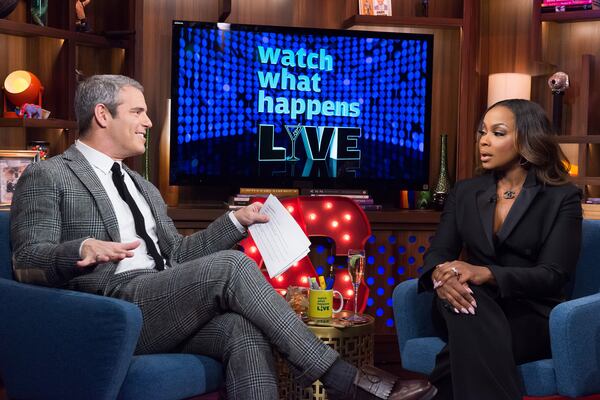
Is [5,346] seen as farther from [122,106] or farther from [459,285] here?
[459,285]

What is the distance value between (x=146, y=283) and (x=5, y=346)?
0.43 m

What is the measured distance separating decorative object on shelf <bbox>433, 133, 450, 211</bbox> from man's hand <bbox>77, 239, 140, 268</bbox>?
242 centimetres

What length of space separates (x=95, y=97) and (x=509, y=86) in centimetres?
231

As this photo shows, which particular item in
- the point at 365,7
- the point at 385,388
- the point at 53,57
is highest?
the point at 365,7

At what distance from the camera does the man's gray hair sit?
2.88 m

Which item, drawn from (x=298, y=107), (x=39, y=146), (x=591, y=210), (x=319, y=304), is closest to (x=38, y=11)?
(x=39, y=146)

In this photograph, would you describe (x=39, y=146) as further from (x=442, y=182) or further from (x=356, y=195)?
(x=442, y=182)

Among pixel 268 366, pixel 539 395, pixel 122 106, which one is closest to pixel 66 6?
pixel 122 106

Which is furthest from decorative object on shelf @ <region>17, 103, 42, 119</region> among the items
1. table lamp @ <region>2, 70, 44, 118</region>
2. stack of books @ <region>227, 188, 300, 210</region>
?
stack of books @ <region>227, 188, 300, 210</region>

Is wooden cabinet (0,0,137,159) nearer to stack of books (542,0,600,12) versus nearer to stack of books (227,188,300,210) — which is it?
stack of books (227,188,300,210)

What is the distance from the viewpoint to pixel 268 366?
253 centimetres

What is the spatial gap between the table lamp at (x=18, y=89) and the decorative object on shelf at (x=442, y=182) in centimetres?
200

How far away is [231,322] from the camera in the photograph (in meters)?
2.60

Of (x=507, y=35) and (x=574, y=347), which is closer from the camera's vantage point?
(x=574, y=347)
